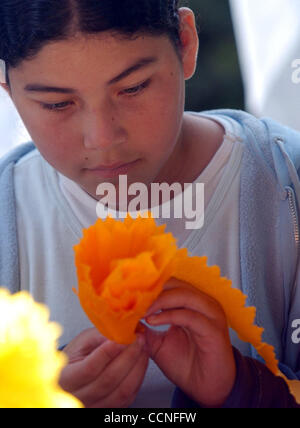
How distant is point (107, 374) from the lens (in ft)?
2.84

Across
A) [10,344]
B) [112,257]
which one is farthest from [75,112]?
[10,344]

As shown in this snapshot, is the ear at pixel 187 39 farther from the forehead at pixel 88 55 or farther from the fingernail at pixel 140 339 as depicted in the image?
the fingernail at pixel 140 339

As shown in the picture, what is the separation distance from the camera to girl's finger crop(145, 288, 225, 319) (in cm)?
83

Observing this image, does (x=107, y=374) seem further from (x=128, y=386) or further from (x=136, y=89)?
(x=136, y=89)

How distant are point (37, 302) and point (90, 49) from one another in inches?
19.1

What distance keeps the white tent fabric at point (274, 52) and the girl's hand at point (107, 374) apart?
2.71ft

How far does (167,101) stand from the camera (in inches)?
37.7

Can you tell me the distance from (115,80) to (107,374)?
412 millimetres

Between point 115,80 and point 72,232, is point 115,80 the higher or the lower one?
the higher one

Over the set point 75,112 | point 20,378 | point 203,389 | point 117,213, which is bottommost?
point 203,389

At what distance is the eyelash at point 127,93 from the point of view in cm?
92

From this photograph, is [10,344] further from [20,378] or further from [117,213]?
[117,213]

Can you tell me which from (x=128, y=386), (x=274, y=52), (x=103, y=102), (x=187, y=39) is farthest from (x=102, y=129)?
(x=274, y=52)

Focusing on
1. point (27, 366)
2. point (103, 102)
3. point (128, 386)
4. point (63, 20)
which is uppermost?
point (63, 20)
